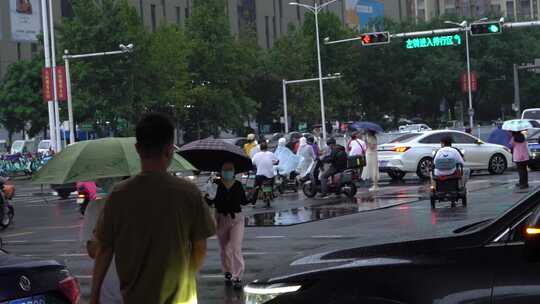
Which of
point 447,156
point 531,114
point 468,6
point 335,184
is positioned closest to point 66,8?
point 531,114

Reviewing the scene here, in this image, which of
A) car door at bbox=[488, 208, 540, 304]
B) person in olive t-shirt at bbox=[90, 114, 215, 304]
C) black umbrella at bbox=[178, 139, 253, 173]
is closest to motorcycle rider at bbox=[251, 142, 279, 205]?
black umbrella at bbox=[178, 139, 253, 173]

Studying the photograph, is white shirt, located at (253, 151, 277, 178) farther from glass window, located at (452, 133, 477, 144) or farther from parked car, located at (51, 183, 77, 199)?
parked car, located at (51, 183, 77, 199)

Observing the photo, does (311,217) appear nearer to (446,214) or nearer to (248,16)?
(446,214)

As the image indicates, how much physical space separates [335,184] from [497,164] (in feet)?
25.1

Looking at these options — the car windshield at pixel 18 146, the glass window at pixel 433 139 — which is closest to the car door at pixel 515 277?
the glass window at pixel 433 139

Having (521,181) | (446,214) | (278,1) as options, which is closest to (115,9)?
(521,181)

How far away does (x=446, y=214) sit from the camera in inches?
729

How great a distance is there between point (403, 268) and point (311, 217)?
14.6 metres

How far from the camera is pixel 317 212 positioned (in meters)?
20.8

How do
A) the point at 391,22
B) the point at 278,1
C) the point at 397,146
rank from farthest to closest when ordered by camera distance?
1. the point at 278,1
2. the point at 391,22
3. the point at 397,146

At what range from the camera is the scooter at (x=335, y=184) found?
2455 centimetres

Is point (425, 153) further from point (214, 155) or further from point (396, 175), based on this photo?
point (214, 155)

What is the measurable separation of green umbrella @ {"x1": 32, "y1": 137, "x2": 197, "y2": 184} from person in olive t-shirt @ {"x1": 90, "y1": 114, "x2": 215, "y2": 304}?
2.20 m

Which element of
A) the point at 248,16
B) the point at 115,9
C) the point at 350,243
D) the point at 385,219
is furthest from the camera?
the point at 248,16
